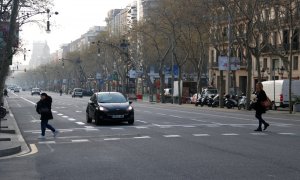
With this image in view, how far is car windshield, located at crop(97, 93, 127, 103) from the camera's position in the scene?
26.9 meters

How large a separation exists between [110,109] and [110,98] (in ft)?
4.86

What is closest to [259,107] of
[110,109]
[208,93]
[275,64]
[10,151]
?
[110,109]

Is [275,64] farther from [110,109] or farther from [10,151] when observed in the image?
[10,151]

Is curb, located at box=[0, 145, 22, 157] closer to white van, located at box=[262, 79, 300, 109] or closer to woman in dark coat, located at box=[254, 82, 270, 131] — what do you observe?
woman in dark coat, located at box=[254, 82, 270, 131]

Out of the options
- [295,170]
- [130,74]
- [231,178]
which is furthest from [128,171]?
[130,74]

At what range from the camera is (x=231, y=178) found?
9.84 meters

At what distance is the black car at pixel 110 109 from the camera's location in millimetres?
25688

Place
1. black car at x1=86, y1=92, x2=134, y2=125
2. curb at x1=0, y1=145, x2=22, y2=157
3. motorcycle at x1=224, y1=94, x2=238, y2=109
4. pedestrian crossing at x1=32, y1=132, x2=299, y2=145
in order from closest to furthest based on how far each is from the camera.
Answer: curb at x1=0, y1=145, x2=22, y2=157, pedestrian crossing at x1=32, y1=132, x2=299, y2=145, black car at x1=86, y1=92, x2=134, y2=125, motorcycle at x1=224, y1=94, x2=238, y2=109

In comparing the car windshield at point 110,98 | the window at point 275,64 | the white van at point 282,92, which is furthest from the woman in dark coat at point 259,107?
the window at point 275,64

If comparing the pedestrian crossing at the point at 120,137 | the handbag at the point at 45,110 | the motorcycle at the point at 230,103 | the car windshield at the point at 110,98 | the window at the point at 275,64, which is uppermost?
the window at the point at 275,64

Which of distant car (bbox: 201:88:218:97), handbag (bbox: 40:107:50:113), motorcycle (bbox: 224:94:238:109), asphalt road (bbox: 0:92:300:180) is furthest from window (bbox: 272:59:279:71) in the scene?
handbag (bbox: 40:107:50:113)

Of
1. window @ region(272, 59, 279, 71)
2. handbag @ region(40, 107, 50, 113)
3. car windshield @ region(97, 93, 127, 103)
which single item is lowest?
handbag @ region(40, 107, 50, 113)

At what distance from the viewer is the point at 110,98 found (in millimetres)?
27094

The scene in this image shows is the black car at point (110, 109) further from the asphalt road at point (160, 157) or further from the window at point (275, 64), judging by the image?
the window at point (275, 64)
